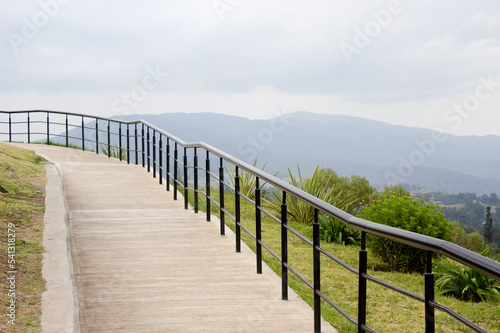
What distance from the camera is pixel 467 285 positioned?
7320 mm

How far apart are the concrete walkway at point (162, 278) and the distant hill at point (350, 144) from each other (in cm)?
7522

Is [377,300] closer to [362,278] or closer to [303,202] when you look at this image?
[362,278]

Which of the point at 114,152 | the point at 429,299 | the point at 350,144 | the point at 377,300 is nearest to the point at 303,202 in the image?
the point at 377,300

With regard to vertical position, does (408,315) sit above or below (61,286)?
below

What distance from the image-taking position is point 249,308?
14.4 ft

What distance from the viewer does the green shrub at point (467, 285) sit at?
722cm

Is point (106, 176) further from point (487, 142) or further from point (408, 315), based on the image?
point (487, 142)

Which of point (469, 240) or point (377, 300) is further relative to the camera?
point (469, 240)

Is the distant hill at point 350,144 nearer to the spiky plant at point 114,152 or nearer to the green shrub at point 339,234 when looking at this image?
the spiky plant at point 114,152

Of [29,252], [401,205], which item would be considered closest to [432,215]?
[401,205]

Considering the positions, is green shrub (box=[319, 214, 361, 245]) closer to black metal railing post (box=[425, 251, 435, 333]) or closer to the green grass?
the green grass

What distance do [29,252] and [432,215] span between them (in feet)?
22.2

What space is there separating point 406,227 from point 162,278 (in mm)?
5395

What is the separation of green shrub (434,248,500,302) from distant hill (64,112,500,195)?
2915 inches
